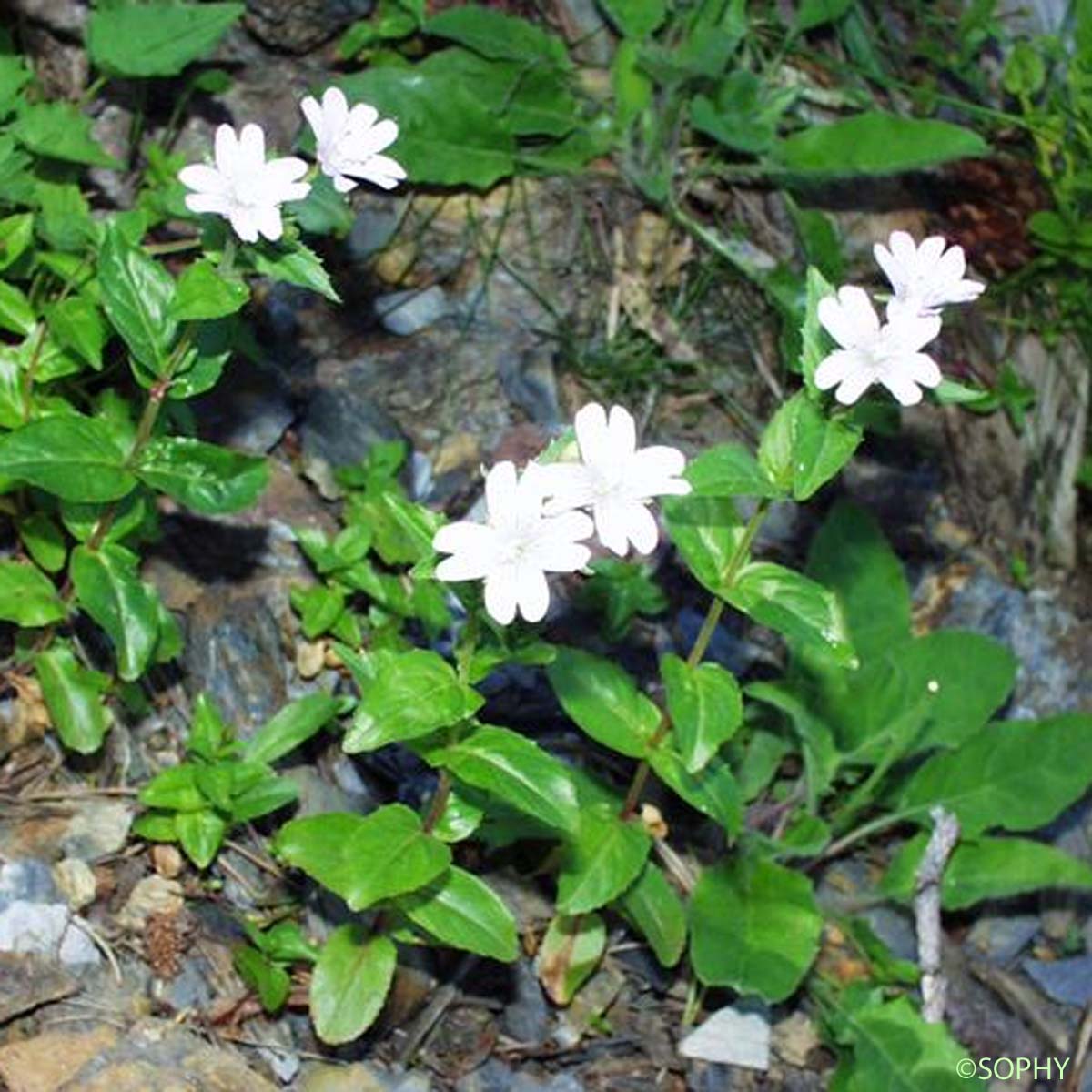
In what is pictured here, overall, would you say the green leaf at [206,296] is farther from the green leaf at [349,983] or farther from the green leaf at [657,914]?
the green leaf at [657,914]

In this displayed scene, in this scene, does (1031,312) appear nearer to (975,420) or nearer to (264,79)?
(975,420)

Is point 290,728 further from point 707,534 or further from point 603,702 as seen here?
point 707,534

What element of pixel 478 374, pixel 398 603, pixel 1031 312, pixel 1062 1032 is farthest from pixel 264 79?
pixel 1062 1032

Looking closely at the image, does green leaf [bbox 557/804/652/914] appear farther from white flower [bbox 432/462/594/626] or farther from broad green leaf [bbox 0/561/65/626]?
broad green leaf [bbox 0/561/65/626]

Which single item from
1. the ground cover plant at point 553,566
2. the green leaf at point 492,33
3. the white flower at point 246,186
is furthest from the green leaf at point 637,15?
the white flower at point 246,186

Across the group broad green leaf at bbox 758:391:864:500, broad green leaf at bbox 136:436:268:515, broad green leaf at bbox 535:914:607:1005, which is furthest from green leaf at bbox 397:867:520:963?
broad green leaf at bbox 758:391:864:500

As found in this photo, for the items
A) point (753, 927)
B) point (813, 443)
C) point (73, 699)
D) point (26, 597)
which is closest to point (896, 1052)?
point (753, 927)
